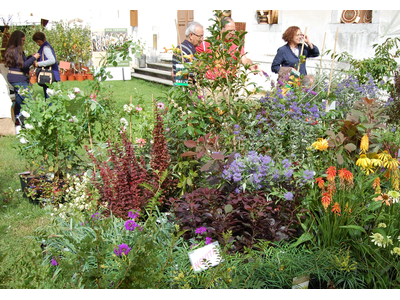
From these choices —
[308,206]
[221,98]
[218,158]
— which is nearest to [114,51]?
[221,98]

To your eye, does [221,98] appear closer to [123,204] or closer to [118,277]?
[123,204]

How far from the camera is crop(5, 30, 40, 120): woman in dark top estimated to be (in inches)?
253

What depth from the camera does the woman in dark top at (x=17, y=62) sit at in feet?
21.0

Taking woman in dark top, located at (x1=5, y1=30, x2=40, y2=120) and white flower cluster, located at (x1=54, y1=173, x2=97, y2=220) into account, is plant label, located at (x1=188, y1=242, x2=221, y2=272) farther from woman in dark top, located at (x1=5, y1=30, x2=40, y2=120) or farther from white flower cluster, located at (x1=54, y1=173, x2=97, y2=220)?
woman in dark top, located at (x1=5, y1=30, x2=40, y2=120)

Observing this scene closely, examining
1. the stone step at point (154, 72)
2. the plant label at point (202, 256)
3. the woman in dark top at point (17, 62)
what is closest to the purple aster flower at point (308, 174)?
the plant label at point (202, 256)

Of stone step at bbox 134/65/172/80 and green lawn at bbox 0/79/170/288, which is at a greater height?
stone step at bbox 134/65/172/80

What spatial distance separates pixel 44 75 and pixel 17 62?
53 cm

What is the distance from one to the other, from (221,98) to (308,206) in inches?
49.0

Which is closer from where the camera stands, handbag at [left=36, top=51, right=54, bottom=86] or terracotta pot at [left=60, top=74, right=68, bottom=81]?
handbag at [left=36, top=51, right=54, bottom=86]

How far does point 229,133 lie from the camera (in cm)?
309

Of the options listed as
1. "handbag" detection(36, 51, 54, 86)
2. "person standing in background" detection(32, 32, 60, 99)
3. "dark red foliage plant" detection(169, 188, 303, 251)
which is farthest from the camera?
"handbag" detection(36, 51, 54, 86)

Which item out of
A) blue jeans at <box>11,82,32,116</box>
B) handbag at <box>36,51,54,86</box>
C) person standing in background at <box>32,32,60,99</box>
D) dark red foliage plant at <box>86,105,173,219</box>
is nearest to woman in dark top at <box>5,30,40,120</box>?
blue jeans at <box>11,82,32,116</box>

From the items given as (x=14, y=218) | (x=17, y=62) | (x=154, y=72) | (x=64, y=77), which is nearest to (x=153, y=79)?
(x=154, y=72)

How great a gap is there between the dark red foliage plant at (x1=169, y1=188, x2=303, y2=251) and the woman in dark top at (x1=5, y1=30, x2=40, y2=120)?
16.8 ft
